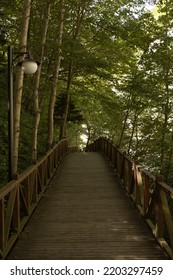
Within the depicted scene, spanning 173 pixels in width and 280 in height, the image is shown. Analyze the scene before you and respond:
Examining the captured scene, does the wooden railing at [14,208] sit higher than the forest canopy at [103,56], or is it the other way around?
the forest canopy at [103,56]

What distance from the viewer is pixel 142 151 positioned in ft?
70.8

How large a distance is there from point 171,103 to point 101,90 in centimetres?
654

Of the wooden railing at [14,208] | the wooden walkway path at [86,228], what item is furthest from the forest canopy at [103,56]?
the wooden railing at [14,208]

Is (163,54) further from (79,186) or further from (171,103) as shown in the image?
(79,186)

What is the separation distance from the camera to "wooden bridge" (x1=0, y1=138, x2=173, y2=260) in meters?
5.34

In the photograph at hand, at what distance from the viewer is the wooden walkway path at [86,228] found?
17.7 feet

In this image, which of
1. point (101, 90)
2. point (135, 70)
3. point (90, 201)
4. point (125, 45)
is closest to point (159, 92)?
point (135, 70)

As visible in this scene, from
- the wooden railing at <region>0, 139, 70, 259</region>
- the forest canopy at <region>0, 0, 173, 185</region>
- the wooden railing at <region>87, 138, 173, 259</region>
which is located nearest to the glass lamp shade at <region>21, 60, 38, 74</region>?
the wooden railing at <region>0, 139, 70, 259</region>

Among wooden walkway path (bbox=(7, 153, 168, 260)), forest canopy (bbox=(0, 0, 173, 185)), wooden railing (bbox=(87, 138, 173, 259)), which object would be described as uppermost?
forest canopy (bbox=(0, 0, 173, 185))

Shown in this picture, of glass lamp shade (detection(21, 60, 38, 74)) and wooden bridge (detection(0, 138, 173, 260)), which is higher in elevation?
glass lamp shade (detection(21, 60, 38, 74))

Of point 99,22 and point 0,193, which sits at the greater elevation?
point 99,22

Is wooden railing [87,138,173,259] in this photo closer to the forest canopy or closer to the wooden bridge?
the wooden bridge

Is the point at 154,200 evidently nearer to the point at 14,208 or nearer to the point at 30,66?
the point at 14,208

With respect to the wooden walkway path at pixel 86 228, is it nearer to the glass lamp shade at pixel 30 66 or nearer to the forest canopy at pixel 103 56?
the forest canopy at pixel 103 56
